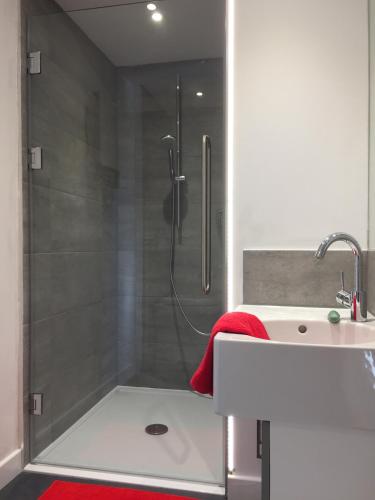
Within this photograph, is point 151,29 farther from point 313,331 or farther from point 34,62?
point 313,331

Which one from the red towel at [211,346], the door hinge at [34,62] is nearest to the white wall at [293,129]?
the red towel at [211,346]

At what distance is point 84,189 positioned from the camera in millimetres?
1868

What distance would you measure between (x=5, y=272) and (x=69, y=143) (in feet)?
2.32

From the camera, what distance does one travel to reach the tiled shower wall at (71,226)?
5.61 feet

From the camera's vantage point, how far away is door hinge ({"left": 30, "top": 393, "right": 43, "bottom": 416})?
1672 millimetres

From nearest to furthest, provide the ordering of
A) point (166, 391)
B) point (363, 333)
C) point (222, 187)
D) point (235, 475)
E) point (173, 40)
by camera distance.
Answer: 1. point (363, 333)
2. point (235, 475)
3. point (222, 187)
4. point (173, 40)
5. point (166, 391)

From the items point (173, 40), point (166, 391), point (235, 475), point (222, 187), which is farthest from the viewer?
point (166, 391)

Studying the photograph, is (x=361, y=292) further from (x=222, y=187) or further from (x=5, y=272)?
(x=5, y=272)

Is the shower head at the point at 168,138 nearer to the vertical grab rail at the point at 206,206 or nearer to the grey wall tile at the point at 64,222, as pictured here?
the vertical grab rail at the point at 206,206

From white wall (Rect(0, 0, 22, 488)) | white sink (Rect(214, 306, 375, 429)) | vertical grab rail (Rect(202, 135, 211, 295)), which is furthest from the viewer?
vertical grab rail (Rect(202, 135, 211, 295))

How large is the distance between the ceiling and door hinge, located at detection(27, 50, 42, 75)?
306 millimetres

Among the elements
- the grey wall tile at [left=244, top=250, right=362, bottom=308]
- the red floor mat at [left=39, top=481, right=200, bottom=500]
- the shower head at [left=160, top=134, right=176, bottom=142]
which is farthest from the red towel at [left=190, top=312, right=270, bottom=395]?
the shower head at [left=160, top=134, right=176, bottom=142]

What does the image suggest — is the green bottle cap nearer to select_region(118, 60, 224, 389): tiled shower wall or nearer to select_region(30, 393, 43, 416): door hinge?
select_region(118, 60, 224, 389): tiled shower wall

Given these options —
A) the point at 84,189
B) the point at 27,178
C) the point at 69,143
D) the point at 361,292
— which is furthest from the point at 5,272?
the point at 361,292
